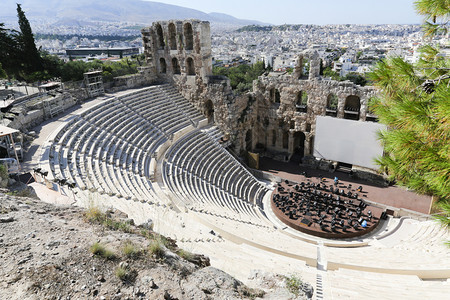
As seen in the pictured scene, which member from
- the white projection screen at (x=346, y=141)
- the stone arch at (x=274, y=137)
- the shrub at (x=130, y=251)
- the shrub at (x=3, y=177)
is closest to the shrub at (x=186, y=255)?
the shrub at (x=130, y=251)

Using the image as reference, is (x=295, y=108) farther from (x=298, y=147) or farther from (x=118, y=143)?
(x=118, y=143)

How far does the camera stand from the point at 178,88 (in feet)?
92.6

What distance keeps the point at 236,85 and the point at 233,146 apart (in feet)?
115

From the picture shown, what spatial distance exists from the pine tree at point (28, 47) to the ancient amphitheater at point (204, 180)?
1399 centimetres

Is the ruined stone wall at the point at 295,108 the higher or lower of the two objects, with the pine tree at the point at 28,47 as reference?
lower

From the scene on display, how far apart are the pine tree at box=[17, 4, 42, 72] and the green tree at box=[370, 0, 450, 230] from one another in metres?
36.4

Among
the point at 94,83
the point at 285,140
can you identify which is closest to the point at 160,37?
the point at 94,83

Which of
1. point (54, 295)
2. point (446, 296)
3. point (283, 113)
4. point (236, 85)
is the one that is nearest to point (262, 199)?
point (283, 113)

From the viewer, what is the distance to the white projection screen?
2361 cm

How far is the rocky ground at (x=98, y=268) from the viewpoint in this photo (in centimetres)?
462

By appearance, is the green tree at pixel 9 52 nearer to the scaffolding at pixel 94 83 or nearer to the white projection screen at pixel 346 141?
the scaffolding at pixel 94 83

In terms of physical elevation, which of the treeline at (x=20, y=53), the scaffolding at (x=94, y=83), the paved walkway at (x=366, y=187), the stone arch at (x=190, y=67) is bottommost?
the paved walkway at (x=366, y=187)

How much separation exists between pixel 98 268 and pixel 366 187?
22.7 meters

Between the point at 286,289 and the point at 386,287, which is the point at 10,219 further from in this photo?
the point at 386,287
